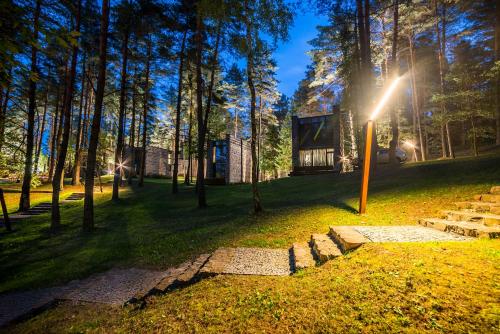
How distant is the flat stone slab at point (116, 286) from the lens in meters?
4.42

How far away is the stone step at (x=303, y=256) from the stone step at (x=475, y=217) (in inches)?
154

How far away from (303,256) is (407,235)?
2.41 meters

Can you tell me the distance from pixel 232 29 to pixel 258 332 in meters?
12.7

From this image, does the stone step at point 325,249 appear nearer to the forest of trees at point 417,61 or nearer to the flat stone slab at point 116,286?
the flat stone slab at point 116,286

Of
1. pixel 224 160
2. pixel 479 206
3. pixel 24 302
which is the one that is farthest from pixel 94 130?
pixel 224 160

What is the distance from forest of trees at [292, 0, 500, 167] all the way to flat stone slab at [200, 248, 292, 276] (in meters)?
10.9

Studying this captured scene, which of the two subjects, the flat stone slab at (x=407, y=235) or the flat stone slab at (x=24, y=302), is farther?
the flat stone slab at (x=407, y=235)

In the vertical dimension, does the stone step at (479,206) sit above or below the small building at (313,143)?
below

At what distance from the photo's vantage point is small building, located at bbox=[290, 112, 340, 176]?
1088 inches

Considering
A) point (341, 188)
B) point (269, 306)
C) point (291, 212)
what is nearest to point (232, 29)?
point (291, 212)

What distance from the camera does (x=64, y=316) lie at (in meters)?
3.86

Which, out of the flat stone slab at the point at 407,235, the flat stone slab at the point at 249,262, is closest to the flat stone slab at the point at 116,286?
the flat stone slab at the point at 249,262

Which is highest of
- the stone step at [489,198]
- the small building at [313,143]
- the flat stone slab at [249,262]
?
the small building at [313,143]

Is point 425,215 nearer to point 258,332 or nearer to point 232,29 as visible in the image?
point 258,332
